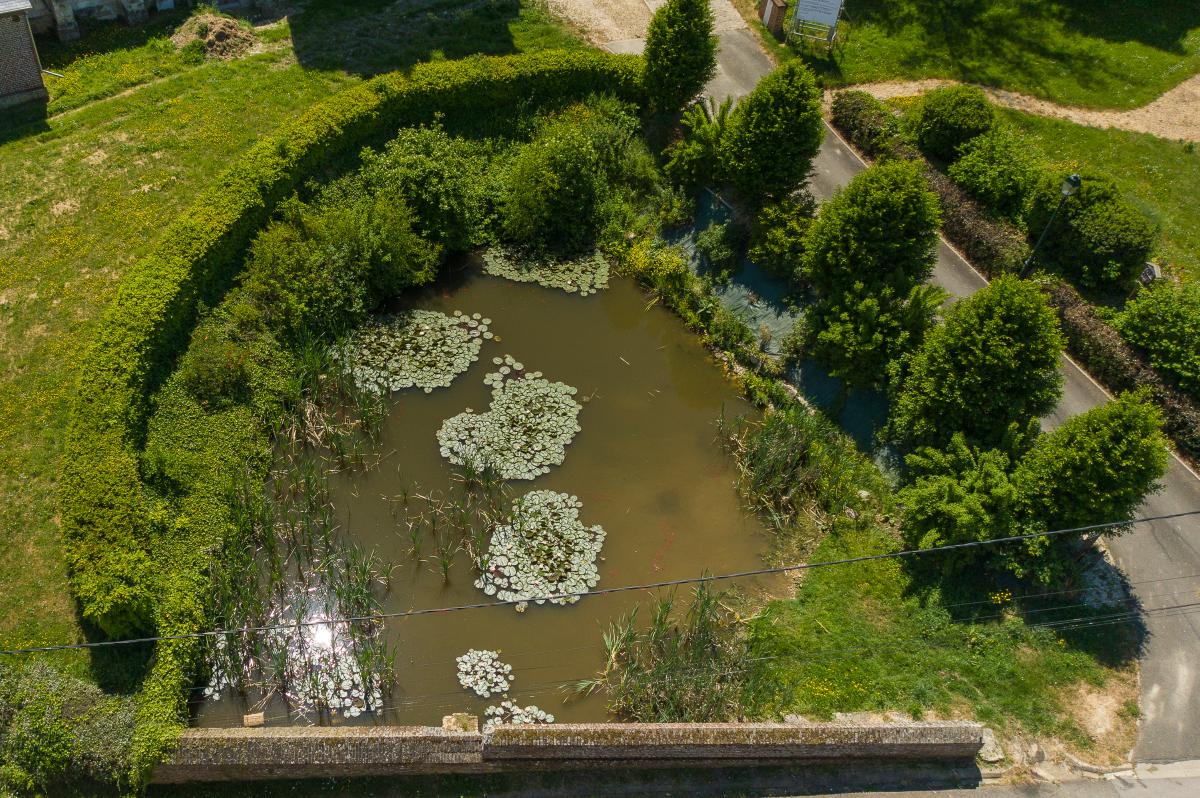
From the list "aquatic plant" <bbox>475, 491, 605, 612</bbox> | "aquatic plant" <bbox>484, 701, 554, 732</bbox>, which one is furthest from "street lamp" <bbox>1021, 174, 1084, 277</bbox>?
"aquatic plant" <bbox>484, 701, 554, 732</bbox>

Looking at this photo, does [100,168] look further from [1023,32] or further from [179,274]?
[1023,32]

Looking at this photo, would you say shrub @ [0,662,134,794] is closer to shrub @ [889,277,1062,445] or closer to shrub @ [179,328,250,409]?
shrub @ [179,328,250,409]

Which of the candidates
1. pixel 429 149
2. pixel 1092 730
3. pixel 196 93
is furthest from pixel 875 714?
pixel 196 93

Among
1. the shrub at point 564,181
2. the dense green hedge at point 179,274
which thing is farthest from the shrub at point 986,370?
the dense green hedge at point 179,274

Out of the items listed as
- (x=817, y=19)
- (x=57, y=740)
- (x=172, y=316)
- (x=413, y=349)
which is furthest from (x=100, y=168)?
(x=817, y=19)

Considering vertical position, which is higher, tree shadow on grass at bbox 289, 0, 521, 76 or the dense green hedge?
tree shadow on grass at bbox 289, 0, 521, 76

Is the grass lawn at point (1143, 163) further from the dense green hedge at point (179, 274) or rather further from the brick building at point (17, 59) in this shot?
the brick building at point (17, 59)
